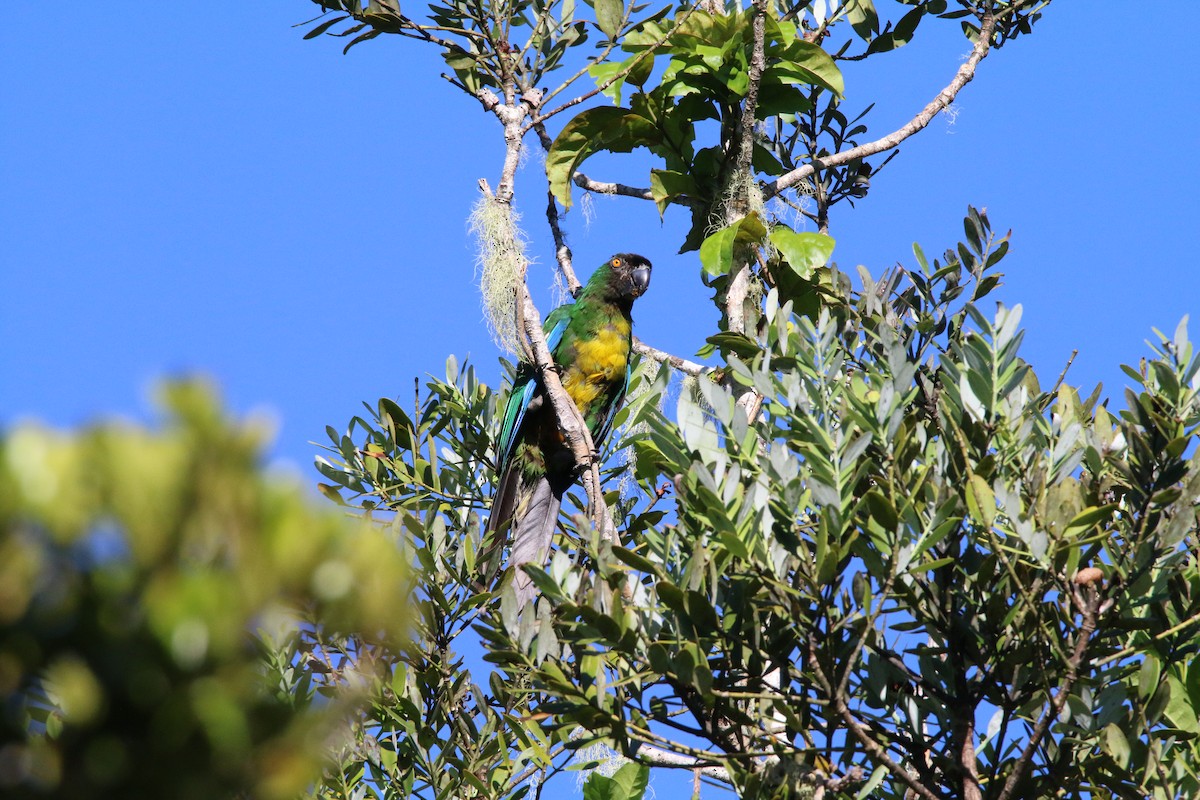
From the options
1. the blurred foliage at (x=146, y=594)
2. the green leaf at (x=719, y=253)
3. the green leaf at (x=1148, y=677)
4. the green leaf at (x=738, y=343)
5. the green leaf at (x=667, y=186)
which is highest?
the green leaf at (x=667, y=186)

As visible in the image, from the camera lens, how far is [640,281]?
218 inches

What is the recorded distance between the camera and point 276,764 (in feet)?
3.34

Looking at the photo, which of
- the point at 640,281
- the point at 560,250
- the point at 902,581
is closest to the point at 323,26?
the point at 560,250

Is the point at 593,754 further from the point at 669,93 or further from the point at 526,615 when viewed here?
the point at 669,93

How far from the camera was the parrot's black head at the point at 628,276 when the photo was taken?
18.1 feet

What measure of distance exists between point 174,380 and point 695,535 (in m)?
1.44

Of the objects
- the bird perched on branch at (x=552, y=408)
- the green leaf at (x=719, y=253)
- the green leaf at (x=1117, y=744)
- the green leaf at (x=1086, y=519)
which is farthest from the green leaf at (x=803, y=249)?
the green leaf at (x=1117, y=744)

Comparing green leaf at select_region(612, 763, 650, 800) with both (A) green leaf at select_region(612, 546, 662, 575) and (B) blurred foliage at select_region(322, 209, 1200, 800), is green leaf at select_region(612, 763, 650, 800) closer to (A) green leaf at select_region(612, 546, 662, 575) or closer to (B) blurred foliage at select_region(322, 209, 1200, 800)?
(B) blurred foliage at select_region(322, 209, 1200, 800)

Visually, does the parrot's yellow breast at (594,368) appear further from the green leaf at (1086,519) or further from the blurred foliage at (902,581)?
the green leaf at (1086,519)

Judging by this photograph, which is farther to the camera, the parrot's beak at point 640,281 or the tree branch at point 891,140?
the parrot's beak at point 640,281

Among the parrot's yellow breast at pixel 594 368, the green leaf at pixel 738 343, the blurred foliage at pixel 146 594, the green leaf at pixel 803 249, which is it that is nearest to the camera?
the blurred foliage at pixel 146 594

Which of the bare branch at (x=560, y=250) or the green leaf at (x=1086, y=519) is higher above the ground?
the bare branch at (x=560, y=250)

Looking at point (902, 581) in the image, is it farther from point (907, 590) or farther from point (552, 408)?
point (552, 408)

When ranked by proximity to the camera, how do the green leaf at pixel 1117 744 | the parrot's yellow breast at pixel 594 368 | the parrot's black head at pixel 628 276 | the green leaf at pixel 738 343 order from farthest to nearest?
the parrot's black head at pixel 628 276 → the parrot's yellow breast at pixel 594 368 → the green leaf at pixel 738 343 → the green leaf at pixel 1117 744
